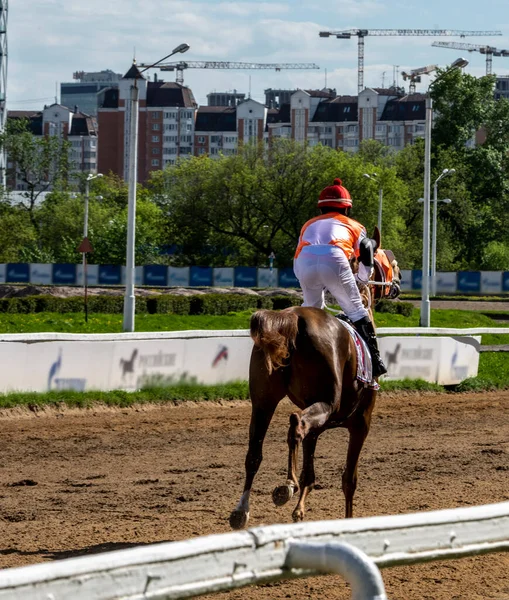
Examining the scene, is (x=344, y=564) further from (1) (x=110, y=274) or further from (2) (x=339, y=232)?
(1) (x=110, y=274)

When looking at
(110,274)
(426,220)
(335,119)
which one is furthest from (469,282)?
(335,119)

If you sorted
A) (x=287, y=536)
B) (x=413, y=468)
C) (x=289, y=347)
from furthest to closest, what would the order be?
(x=413, y=468)
(x=289, y=347)
(x=287, y=536)

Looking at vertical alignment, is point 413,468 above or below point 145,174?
below

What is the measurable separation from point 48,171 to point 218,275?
2841cm

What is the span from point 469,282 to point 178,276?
18775mm

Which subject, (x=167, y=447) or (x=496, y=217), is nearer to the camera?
(x=167, y=447)

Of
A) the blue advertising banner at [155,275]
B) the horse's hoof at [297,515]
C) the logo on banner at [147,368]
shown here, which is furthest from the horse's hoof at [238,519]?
the blue advertising banner at [155,275]

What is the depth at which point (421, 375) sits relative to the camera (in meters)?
19.2

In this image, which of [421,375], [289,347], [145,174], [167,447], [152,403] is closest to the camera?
[289,347]

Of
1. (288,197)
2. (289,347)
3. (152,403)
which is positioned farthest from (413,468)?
(288,197)

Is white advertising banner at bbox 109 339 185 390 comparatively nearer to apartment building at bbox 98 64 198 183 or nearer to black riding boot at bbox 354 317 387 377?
black riding boot at bbox 354 317 387 377

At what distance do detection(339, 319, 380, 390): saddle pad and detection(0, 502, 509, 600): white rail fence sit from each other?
3705 mm

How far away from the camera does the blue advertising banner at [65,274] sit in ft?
229

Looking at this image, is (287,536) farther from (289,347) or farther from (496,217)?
(496,217)
